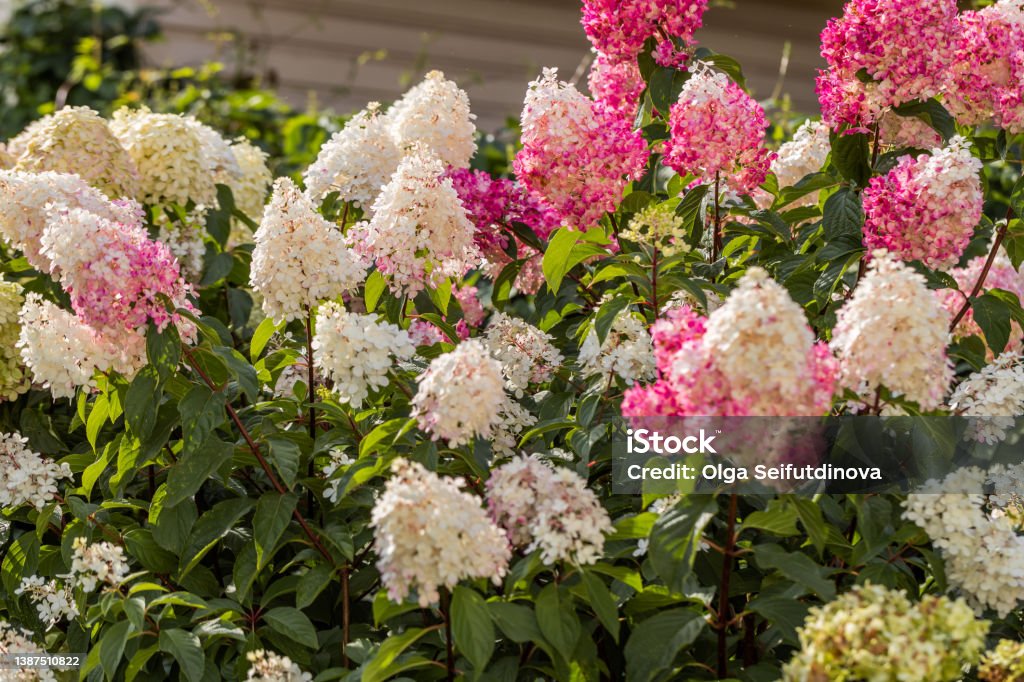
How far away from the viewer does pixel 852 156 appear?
2609mm

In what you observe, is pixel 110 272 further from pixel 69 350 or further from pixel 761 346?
pixel 761 346

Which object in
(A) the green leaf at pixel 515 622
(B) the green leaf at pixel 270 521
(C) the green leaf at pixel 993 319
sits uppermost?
(C) the green leaf at pixel 993 319

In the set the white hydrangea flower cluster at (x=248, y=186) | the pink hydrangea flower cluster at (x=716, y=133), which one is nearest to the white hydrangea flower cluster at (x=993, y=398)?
the pink hydrangea flower cluster at (x=716, y=133)

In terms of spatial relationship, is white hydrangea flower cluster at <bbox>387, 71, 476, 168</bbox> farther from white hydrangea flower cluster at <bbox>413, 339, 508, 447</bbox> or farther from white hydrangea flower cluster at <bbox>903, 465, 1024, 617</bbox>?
white hydrangea flower cluster at <bbox>903, 465, 1024, 617</bbox>

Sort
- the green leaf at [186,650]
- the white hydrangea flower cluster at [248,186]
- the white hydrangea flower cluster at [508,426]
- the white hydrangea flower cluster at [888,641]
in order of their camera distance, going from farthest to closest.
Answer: the white hydrangea flower cluster at [248,186]
the white hydrangea flower cluster at [508,426]
the green leaf at [186,650]
the white hydrangea flower cluster at [888,641]

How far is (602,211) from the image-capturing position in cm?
256

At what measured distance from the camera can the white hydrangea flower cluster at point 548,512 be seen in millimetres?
1903


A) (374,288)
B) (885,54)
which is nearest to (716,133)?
(885,54)

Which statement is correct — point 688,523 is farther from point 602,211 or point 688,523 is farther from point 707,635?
point 602,211

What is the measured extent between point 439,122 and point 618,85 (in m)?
0.47

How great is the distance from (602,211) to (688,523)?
2.95ft

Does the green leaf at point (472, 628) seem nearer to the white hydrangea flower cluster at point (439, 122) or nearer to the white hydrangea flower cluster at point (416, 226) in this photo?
the white hydrangea flower cluster at point (416, 226)

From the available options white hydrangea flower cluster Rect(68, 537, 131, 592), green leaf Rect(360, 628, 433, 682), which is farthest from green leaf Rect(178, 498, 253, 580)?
green leaf Rect(360, 628, 433, 682)

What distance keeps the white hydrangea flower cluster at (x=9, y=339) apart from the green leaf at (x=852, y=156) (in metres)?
1.99
